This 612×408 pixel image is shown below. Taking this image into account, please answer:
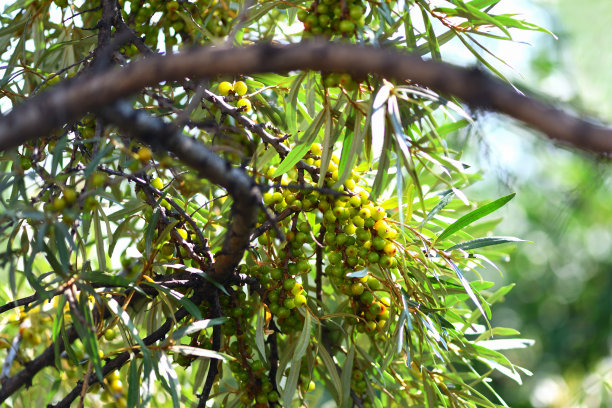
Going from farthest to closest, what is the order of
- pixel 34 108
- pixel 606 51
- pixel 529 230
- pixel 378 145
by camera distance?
pixel 606 51, pixel 529 230, pixel 378 145, pixel 34 108

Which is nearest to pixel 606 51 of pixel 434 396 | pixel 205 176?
pixel 434 396

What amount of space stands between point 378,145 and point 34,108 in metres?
0.37

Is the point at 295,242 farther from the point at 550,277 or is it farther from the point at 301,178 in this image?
the point at 550,277

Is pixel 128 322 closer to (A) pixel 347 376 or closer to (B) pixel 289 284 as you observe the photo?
(B) pixel 289 284

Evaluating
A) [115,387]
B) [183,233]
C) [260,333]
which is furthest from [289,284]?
[115,387]

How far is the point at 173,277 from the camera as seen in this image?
2.87 ft

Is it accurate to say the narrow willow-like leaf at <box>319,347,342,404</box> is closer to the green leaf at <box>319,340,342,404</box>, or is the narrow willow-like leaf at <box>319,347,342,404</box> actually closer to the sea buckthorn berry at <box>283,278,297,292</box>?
the green leaf at <box>319,340,342,404</box>

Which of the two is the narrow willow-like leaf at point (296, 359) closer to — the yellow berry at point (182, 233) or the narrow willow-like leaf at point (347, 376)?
the narrow willow-like leaf at point (347, 376)

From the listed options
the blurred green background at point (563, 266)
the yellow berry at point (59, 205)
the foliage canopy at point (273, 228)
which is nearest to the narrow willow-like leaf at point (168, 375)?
the foliage canopy at point (273, 228)

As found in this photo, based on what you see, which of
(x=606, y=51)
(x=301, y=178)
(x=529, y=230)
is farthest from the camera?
(x=606, y=51)

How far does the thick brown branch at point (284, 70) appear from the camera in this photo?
1.49 feet

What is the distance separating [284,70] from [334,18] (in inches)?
9.5

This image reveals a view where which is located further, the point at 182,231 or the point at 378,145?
the point at 182,231

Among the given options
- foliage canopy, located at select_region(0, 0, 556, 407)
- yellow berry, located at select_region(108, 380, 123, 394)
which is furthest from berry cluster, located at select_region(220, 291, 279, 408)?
yellow berry, located at select_region(108, 380, 123, 394)
